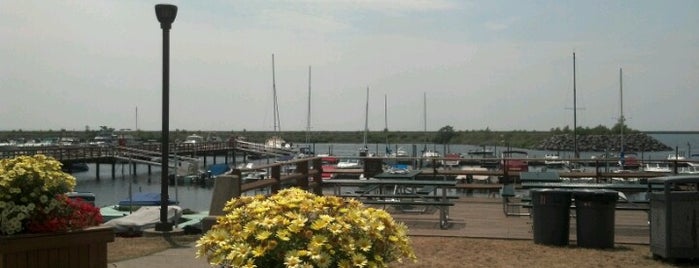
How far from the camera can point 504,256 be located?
33.4ft

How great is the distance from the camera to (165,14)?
13.2m

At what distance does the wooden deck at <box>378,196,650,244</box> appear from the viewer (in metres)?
12.2

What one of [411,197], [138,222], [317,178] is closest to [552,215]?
[411,197]

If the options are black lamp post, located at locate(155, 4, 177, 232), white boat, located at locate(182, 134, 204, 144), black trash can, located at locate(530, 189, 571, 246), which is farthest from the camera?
white boat, located at locate(182, 134, 204, 144)

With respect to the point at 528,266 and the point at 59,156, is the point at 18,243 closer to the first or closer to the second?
the point at 528,266

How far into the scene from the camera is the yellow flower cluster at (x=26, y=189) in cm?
698

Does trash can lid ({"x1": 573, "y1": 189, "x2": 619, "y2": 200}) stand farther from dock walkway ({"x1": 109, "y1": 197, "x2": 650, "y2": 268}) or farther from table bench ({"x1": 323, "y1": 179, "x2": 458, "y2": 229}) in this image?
table bench ({"x1": 323, "y1": 179, "x2": 458, "y2": 229})

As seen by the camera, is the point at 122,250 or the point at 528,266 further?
the point at 122,250

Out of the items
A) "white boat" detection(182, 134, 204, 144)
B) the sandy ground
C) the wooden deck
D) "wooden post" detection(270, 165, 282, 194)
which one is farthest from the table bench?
"white boat" detection(182, 134, 204, 144)

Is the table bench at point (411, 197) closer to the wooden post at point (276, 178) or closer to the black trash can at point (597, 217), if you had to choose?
the wooden post at point (276, 178)

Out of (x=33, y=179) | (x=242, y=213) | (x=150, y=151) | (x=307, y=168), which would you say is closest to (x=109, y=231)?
(x=33, y=179)

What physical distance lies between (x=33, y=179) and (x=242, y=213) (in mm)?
2804

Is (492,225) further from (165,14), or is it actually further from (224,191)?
(165,14)

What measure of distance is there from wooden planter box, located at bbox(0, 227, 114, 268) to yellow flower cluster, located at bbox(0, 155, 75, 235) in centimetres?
19
